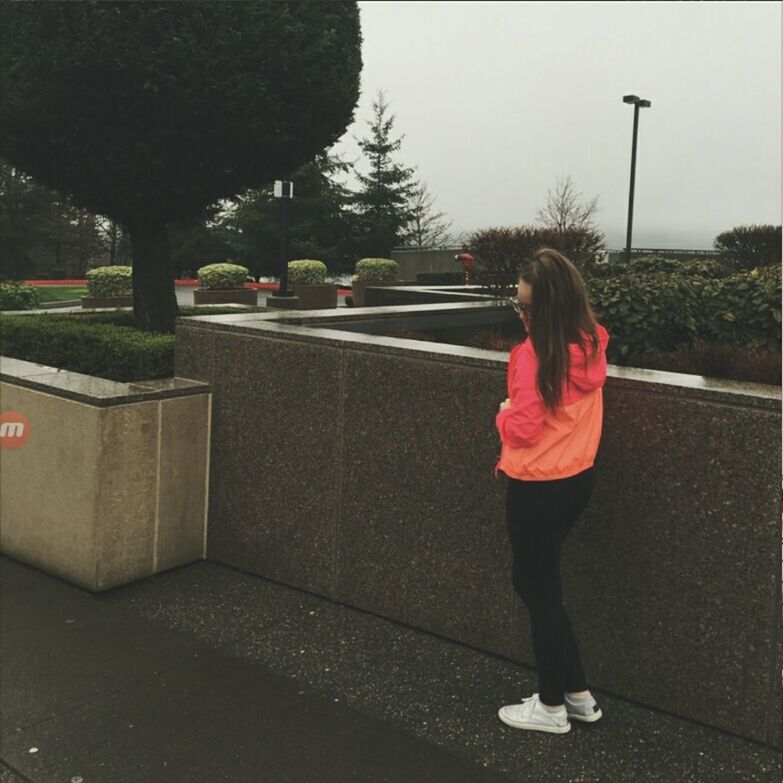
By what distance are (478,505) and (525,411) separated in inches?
43.4

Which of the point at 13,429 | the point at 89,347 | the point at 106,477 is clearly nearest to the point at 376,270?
the point at 89,347

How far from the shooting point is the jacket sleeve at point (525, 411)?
307 cm

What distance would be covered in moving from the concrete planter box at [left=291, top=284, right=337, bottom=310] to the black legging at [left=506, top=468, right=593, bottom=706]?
19455 millimetres

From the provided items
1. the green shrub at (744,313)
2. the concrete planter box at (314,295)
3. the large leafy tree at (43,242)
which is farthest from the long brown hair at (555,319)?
the large leafy tree at (43,242)

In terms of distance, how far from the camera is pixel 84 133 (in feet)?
19.6

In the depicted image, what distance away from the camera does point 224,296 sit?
21.5 meters

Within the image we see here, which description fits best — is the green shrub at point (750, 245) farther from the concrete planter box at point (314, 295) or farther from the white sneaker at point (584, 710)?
the white sneaker at point (584, 710)

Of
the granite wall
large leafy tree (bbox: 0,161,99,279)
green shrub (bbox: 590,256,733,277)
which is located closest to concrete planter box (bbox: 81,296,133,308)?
large leafy tree (bbox: 0,161,99,279)

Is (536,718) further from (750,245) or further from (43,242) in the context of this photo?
(43,242)

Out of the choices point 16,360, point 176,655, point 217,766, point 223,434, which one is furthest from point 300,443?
point 16,360

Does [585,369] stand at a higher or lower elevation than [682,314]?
lower

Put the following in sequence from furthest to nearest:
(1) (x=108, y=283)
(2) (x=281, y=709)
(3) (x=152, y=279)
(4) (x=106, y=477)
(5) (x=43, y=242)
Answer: (5) (x=43, y=242)
(1) (x=108, y=283)
(3) (x=152, y=279)
(4) (x=106, y=477)
(2) (x=281, y=709)

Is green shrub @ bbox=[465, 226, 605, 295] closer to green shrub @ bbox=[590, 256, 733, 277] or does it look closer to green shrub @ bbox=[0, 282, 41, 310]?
green shrub @ bbox=[590, 256, 733, 277]

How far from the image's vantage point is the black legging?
3172 millimetres
